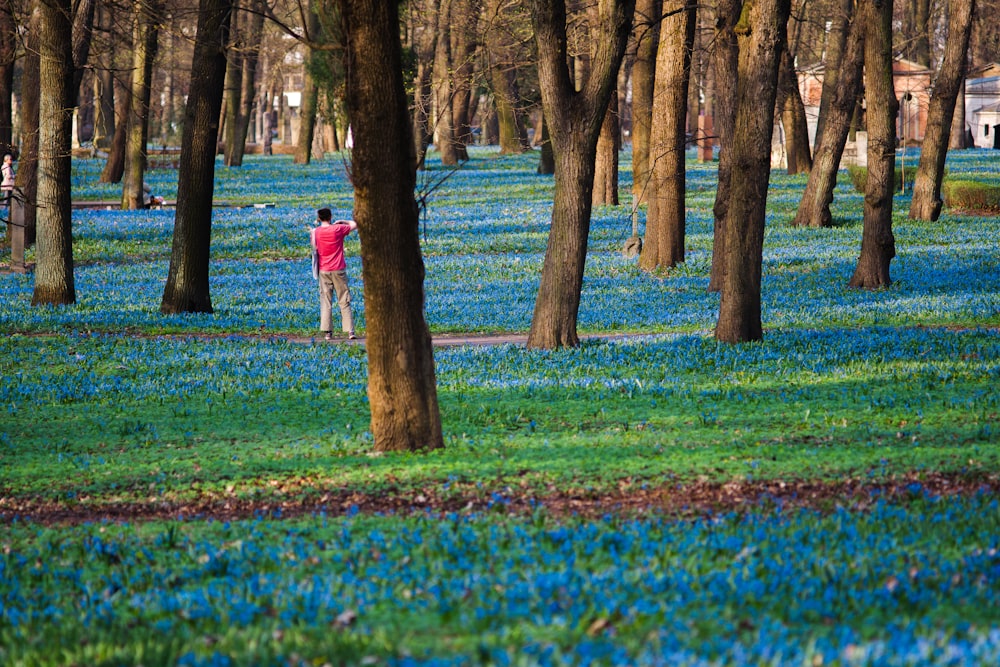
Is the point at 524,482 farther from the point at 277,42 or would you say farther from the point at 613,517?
the point at 277,42

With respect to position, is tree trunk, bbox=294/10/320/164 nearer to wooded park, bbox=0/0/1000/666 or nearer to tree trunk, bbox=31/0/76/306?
wooded park, bbox=0/0/1000/666

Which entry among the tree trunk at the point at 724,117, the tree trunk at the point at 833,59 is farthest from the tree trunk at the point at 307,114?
the tree trunk at the point at 724,117

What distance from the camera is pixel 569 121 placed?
14.8 m

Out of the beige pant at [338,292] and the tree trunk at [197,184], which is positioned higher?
the tree trunk at [197,184]

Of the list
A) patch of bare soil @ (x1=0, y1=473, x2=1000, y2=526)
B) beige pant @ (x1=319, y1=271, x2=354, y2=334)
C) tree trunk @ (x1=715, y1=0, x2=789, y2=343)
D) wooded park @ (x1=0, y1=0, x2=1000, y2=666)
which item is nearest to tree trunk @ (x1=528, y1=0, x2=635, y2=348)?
wooded park @ (x1=0, y1=0, x2=1000, y2=666)

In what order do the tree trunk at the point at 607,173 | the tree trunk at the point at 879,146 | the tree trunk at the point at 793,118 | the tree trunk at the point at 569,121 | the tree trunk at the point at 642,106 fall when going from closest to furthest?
the tree trunk at the point at 569,121 < the tree trunk at the point at 879,146 < the tree trunk at the point at 642,106 < the tree trunk at the point at 607,173 < the tree trunk at the point at 793,118

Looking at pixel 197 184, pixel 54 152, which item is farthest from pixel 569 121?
pixel 54 152

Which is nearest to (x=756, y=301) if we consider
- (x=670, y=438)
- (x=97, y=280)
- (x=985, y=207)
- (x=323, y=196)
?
(x=670, y=438)

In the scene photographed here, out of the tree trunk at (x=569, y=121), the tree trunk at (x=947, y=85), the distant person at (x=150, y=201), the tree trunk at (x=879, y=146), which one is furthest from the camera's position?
the distant person at (x=150, y=201)

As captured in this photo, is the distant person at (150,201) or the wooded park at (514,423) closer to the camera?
the wooded park at (514,423)

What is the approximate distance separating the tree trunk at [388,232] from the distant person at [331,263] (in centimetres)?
→ 791

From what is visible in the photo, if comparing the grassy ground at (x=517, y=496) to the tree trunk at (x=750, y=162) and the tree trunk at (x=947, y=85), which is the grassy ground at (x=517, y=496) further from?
the tree trunk at (x=947, y=85)

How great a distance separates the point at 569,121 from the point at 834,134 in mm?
15456

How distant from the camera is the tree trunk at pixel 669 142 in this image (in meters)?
23.1
